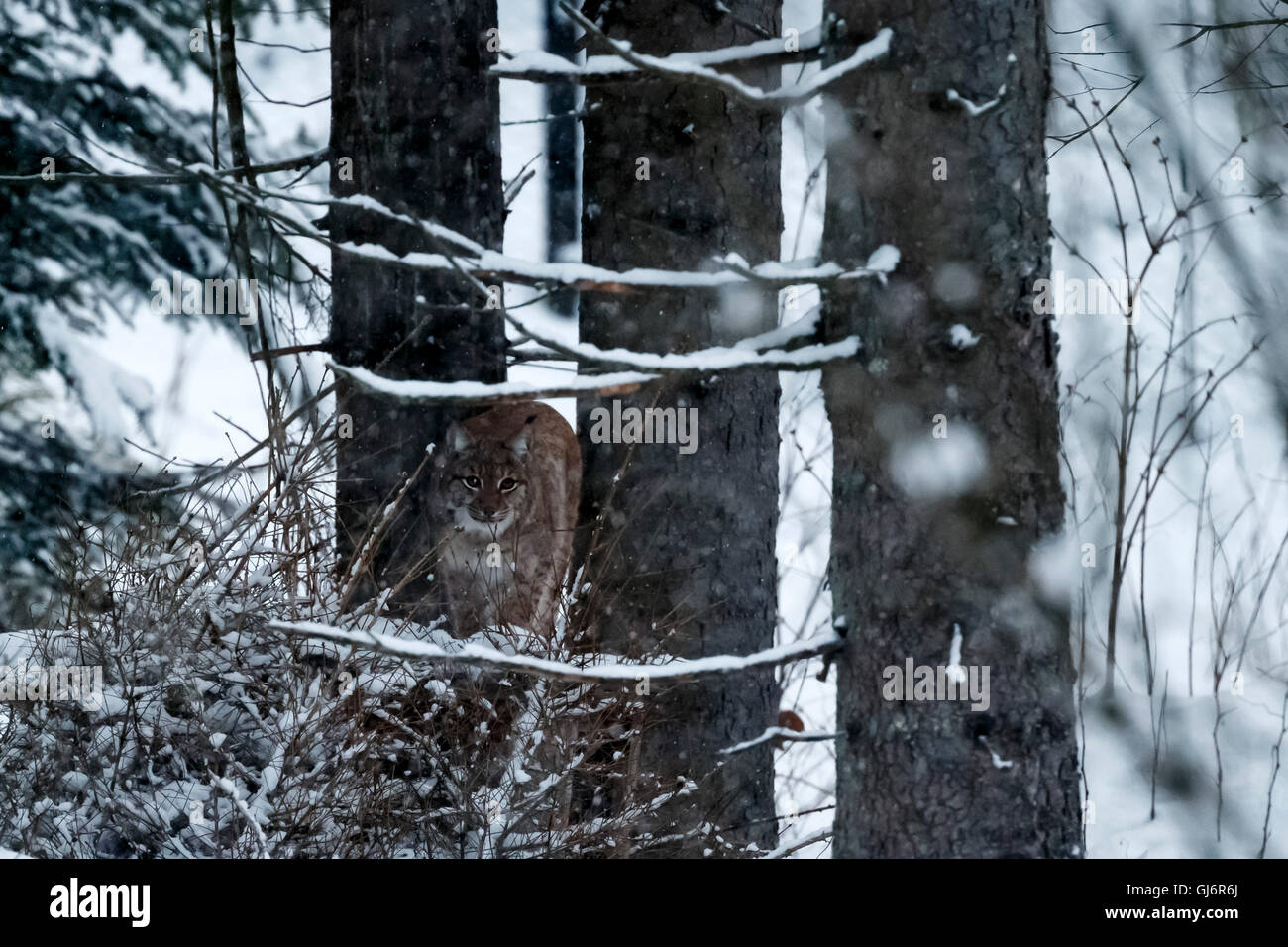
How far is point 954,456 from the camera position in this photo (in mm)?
3236

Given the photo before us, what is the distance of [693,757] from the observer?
5391 millimetres

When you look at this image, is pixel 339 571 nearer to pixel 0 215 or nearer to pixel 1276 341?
pixel 1276 341

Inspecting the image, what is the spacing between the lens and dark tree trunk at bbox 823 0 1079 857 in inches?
126

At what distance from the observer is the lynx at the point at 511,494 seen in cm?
621

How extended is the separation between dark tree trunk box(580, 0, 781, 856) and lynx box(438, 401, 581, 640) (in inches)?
25.4

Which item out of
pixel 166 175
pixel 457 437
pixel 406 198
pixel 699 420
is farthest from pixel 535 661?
pixel 166 175

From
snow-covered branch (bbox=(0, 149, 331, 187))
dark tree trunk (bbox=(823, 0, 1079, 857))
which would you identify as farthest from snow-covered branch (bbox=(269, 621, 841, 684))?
snow-covered branch (bbox=(0, 149, 331, 187))

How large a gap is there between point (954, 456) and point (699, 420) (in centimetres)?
239

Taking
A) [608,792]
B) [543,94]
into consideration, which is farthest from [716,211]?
[543,94]

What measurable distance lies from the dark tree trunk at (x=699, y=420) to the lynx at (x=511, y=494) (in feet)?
2.12

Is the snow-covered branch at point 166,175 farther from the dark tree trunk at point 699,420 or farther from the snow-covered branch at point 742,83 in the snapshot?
the snow-covered branch at point 742,83

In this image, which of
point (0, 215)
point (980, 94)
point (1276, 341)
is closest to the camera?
point (1276, 341)

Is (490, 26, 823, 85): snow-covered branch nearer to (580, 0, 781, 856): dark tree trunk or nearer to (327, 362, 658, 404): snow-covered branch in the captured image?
(327, 362, 658, 404): snow-covered branch
